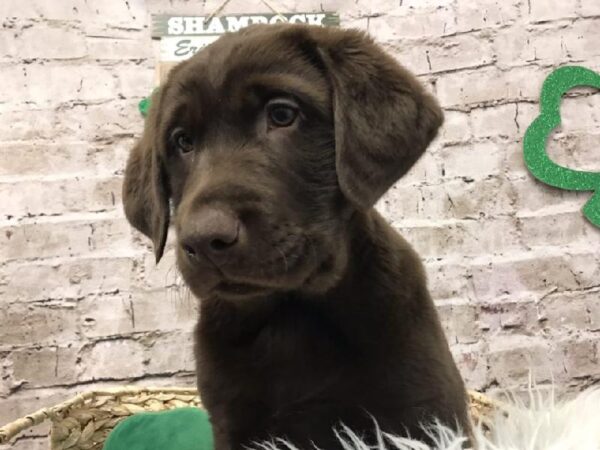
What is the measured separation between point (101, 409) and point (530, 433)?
1.16 m

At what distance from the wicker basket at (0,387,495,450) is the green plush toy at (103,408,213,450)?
100 mm

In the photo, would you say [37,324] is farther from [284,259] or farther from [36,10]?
[284,259]

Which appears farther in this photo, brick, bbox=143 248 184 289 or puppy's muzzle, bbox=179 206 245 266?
brick, bbox=143 248 184 289

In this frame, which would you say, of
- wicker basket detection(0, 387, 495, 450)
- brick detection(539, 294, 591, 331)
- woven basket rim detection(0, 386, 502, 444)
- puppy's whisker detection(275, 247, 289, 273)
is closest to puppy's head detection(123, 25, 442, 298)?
puppy's whisker detection(275, 247, 289, 273)

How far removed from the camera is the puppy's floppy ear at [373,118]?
106cm

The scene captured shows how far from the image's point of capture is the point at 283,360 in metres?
1.18

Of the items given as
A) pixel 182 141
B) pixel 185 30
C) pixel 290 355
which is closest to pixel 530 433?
pixel 290 355

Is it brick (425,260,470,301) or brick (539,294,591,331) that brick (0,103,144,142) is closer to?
brick (425,260,470,301)

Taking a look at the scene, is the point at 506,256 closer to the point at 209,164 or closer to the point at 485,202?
the point at 485,202

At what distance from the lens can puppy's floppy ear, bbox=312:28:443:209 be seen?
1.06 metres

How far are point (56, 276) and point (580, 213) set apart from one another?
5.02ft

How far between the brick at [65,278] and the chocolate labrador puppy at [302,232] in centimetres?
82

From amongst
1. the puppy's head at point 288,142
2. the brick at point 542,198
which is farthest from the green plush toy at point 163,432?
the brick at point 542,198

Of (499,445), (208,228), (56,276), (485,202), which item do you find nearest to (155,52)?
(56,276)
